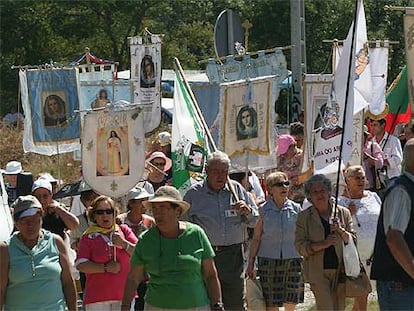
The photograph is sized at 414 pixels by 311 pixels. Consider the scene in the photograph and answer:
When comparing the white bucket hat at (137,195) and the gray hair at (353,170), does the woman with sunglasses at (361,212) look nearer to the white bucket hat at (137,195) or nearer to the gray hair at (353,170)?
the gray hair at (353,170)

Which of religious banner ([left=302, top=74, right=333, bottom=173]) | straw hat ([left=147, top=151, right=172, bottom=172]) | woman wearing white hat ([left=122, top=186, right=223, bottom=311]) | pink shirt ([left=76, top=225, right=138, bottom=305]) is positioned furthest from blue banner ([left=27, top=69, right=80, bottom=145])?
woman wearing white hat ([left=122, top=186, right=223, bottom=311])

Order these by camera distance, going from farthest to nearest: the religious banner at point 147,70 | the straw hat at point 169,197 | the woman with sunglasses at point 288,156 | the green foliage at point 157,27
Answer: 1. the green foliage at point 157,27
2. the religious banner at point 147,70
3. the woman with sunglasses at point 288,156
4. the straw hat at point 169,197

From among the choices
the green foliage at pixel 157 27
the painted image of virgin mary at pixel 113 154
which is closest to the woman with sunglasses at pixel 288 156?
the painted image of virgin mary at pixel 113 154

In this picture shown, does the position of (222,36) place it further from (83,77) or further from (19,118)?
(19,118)

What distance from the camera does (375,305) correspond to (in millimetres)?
11266

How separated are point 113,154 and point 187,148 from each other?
→ 792 millimetres

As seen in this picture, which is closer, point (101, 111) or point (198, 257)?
point (198, 257)

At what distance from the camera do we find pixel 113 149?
444 inches

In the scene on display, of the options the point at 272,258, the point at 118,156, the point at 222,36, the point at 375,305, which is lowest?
the point at 375,305

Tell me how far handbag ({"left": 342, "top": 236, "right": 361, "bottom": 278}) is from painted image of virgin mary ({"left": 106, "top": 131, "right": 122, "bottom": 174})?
111 inches

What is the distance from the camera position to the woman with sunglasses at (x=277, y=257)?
10.1 metres

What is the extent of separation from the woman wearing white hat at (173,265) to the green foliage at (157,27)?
56.0 feet

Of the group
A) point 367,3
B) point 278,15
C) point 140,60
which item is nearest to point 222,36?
point 140,60

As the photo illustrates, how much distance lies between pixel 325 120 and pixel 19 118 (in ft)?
47.9
